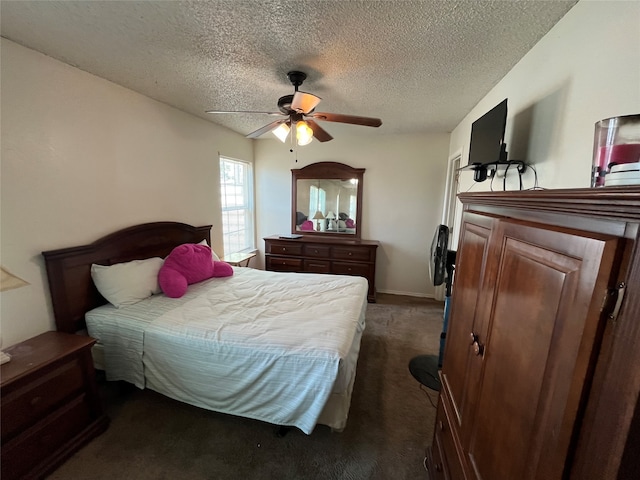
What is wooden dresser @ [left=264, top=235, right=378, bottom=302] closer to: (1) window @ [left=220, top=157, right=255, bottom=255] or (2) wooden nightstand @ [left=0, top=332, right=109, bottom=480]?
(1) window @ [left=220, top=157, right=255, bottom=255]

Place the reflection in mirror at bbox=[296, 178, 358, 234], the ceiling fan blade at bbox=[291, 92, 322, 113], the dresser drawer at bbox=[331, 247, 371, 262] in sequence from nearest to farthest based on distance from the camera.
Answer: the ceiling fan blade at bbox=[291, 92, 322, 113] → the dresser drawer at bbox=[331, 247, 371, 262] → the reflection in mirror at bbox=[296, 178, 358, 234]

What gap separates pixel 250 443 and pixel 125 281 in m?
1.53

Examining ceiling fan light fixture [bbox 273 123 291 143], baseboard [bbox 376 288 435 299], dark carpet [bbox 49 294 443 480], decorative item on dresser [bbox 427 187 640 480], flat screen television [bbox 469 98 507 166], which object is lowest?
dark carpet [bbox 49 294 443 480]

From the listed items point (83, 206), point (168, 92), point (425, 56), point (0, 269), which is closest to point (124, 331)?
point (0, 269)

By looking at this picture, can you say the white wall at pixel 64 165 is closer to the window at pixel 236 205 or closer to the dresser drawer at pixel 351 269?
the window at pixel 236 205

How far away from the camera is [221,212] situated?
368 cm

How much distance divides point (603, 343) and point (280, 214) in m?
4.23

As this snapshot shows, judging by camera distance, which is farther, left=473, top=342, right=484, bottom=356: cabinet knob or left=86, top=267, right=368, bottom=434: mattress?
left=86, top=267, right=368, bottom=434: mattress

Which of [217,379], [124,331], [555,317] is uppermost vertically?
[555,317]

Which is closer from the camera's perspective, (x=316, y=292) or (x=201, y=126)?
(x=316, y=292)

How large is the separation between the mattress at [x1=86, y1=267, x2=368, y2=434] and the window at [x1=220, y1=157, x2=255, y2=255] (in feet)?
6.29

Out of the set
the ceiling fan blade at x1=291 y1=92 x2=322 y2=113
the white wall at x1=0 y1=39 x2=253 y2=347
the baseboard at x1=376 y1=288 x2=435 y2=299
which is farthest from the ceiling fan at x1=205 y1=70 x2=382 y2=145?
the baseboard at x1=376 y1=288 x2=435 y2=299

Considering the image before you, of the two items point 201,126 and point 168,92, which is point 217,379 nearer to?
point 168,92

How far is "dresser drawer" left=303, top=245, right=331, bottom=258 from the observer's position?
12.7 feet
